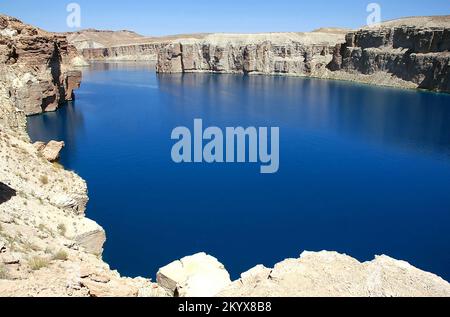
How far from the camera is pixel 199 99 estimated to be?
8262cm

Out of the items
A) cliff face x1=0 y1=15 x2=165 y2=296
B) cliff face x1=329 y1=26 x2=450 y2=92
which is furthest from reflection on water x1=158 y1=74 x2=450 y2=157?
cliff face x1=0 y1=15 x2=165 y2=296

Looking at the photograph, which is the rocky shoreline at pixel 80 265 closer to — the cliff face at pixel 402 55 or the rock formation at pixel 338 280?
the rock formation at pixel 338 280

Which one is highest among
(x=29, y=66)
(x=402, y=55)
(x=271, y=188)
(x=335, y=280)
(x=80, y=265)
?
(x=402, y=55)

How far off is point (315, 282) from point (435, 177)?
3338 cm

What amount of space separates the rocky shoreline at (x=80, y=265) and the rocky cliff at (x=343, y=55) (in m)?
93.8

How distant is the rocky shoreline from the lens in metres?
10.1

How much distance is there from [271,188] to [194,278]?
70.8 ft

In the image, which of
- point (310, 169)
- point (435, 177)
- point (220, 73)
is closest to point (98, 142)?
point (310, 169)

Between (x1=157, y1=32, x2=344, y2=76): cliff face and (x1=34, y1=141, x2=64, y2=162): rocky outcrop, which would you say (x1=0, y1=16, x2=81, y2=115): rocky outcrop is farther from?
(x1=157, y1=32, x2=344, y2=76): cliff face

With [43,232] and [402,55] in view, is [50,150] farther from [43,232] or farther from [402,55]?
[402,55]

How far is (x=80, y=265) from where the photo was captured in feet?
45.2

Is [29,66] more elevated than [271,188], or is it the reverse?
[29,66]

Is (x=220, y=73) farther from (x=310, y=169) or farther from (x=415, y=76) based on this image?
(x=310, y=169)

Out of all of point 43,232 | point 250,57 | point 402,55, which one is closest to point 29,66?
point 43,232
